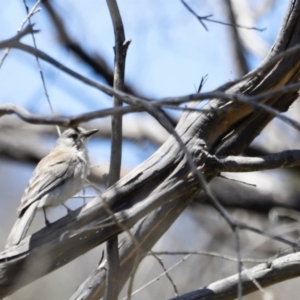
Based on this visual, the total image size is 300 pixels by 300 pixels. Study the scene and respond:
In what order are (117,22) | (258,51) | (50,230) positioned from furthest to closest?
(258,51) → (117,22) → (50,230)

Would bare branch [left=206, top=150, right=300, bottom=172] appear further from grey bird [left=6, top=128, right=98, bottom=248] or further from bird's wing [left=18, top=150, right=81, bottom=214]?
bird's wing [left=18, top=150, right=81, bottom=214]

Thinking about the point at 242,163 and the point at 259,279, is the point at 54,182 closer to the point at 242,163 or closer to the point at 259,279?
the point at 242,163

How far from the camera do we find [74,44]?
7102 mm

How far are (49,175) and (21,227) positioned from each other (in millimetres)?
871

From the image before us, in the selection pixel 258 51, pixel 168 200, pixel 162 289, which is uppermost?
pixel 258 51

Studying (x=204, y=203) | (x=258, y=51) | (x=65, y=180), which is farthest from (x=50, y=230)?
(x=258, y=51)

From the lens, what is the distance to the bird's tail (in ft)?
11.0

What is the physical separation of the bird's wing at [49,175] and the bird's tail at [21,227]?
0.04 m

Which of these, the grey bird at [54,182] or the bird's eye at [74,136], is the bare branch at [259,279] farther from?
the bird's eye at [74,136]

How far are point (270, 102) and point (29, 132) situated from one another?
4310mm

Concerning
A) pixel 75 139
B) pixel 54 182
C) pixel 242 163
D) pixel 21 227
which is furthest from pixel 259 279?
pixel 75 139

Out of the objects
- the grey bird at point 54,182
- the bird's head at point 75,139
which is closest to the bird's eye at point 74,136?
the bird's head at point 75,139

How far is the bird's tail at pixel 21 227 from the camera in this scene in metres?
3.37

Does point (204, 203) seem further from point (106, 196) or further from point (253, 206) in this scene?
point (106, 196)
